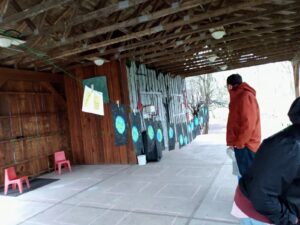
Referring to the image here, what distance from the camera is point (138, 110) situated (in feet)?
21.9

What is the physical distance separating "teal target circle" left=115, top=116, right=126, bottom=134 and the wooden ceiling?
1.51 m

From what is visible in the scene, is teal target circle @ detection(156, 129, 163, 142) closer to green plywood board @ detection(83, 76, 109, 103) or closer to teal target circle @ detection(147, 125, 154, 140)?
teal target circle @ detection(147, 125, 154, 140)

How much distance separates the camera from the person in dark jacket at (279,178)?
43.0 inches

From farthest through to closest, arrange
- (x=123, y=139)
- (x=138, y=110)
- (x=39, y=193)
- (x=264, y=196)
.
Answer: (x=138, y=110) < (x=123, y=139) < (x=39, y=193) < (x=264, y=196)

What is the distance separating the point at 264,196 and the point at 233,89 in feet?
5.95

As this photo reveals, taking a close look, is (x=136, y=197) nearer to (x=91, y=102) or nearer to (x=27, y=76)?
(x=91, y=102)

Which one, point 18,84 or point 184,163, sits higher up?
point 18,84

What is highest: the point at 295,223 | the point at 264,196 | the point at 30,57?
the point at 30,57

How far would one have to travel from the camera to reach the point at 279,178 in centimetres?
111

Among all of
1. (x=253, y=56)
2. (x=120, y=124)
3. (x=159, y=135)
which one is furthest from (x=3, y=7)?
(x=253, y=56)

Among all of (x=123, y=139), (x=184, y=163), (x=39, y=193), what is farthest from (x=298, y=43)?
(x=39, y=193)

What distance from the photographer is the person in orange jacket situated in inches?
103

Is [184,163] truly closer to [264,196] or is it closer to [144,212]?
[144,212]

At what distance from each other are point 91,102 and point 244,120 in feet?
9.81
